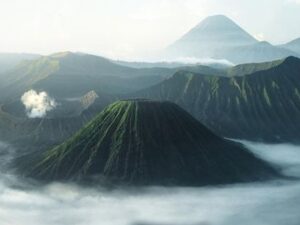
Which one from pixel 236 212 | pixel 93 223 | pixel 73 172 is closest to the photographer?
pixel 93 223

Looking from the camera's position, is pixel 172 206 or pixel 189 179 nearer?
pixel 172 206

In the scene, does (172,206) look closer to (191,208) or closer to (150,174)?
(191,208)

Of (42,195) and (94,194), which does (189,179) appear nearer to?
(94,194)

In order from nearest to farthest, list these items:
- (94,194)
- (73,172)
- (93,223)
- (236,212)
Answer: (93,223), (236,212), (94,194), (73,172)

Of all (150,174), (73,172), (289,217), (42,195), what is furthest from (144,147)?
(289,217)

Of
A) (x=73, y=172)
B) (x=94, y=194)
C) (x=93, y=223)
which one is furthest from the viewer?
(x=73, y=172)

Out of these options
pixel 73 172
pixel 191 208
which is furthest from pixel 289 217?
pixel 73 172

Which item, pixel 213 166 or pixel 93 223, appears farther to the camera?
pixel 213 166

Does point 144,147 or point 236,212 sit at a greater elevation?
point 144,147
